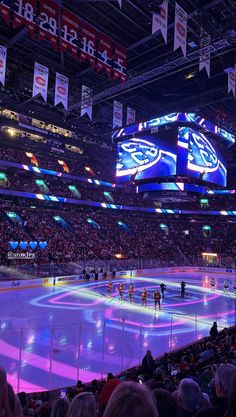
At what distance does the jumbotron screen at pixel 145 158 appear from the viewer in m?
22.5

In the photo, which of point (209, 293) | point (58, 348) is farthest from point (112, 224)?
point (58, 348)

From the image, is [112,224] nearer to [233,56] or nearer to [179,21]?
[233,56]

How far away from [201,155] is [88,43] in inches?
468

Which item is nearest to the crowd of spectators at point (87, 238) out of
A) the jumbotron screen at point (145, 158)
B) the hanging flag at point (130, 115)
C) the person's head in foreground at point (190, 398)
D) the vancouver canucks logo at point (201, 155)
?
the jumbotron screen at point (145, 158)

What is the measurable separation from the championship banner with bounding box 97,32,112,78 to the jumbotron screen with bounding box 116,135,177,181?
868 centimetres

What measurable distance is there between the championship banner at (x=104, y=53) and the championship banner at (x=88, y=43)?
0.99 ft

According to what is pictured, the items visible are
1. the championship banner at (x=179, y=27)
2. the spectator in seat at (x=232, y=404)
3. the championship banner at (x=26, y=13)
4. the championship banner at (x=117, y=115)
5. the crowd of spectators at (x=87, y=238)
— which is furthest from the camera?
the crowd of spectators at (x=87, y=238)

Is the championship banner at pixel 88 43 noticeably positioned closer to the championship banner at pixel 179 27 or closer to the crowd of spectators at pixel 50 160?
the championship banner at pixel 179 27

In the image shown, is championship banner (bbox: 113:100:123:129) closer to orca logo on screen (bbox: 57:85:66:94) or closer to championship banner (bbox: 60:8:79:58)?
orca logo on screen (bbox: 57:85:66:94)

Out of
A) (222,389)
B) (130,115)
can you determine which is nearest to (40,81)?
(130,115)

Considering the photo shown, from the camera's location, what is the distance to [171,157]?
73.3 feet

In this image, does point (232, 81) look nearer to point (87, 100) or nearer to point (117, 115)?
point (117, 115)

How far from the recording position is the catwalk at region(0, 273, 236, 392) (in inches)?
365

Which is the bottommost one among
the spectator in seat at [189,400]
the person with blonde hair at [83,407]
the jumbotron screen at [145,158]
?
the spectator in seat at [189,400]
